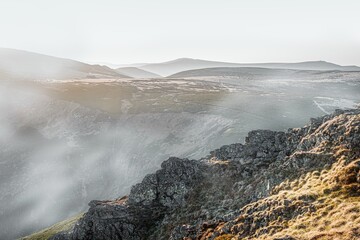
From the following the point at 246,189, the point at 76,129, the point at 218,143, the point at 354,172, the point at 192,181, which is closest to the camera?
the point at 354,172

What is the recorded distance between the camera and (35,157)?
145 m

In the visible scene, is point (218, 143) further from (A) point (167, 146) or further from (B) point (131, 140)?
(B) point (131, 140)

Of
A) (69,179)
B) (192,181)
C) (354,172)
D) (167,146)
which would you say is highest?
(354,172)

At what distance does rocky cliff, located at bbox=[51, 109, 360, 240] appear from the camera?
3491 centimetres

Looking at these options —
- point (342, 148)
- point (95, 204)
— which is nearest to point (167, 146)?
point (95, 204)

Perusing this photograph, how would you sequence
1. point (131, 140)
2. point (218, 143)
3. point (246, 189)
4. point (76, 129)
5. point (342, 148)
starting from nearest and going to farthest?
point (342, 148) < point (246, 189) < point (218, 143) < point (131, 140) < point (76, 129)

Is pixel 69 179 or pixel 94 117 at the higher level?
pixel 94 117

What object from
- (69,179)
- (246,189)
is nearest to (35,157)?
(69,179)

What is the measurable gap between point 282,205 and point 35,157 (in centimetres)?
12832

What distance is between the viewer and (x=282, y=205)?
1497 inches

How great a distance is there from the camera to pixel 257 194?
4600 centimetres

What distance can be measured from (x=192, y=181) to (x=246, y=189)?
10.9m

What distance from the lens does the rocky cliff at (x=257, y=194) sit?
34906 mm

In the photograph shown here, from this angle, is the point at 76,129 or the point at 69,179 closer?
the point at 69,179
